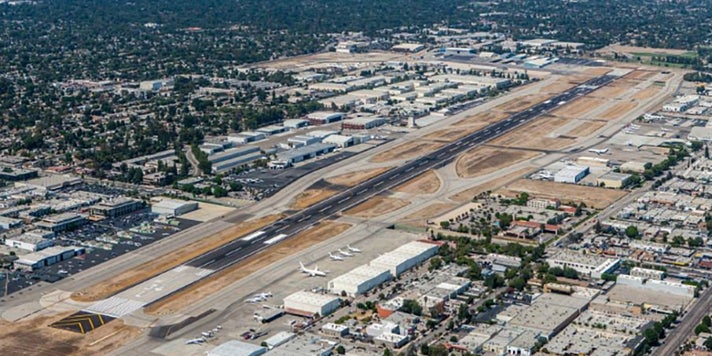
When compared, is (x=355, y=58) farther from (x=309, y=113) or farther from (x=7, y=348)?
(x=7, y=348)

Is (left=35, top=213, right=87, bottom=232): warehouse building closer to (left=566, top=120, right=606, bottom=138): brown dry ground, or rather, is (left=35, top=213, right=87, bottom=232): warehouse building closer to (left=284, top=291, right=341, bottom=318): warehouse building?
(left=284, top=291, right=341, bottom=318): warehouse building

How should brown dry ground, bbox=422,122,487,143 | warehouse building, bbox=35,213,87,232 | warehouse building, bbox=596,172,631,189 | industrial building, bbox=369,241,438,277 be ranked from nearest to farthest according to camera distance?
industrial building, bbox=369,241,438,277 < warehouse building, bbox=35,213,87,232 < warehouse building, bbox=596,172,631,189 < brown dry ground, bbox=422,122,487,143

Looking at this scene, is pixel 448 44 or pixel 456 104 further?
pixel 448 44

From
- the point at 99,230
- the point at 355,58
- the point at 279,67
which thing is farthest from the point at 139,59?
the point at 99,230

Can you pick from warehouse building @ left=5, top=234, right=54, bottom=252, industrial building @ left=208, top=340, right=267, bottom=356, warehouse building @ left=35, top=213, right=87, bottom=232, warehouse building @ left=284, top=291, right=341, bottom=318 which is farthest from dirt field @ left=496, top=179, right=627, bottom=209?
industrial building @ left=208, top=340, right=267, bottom=356

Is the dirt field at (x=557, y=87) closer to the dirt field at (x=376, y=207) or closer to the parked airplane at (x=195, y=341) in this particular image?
the dirt field at (x=376, y=207)
